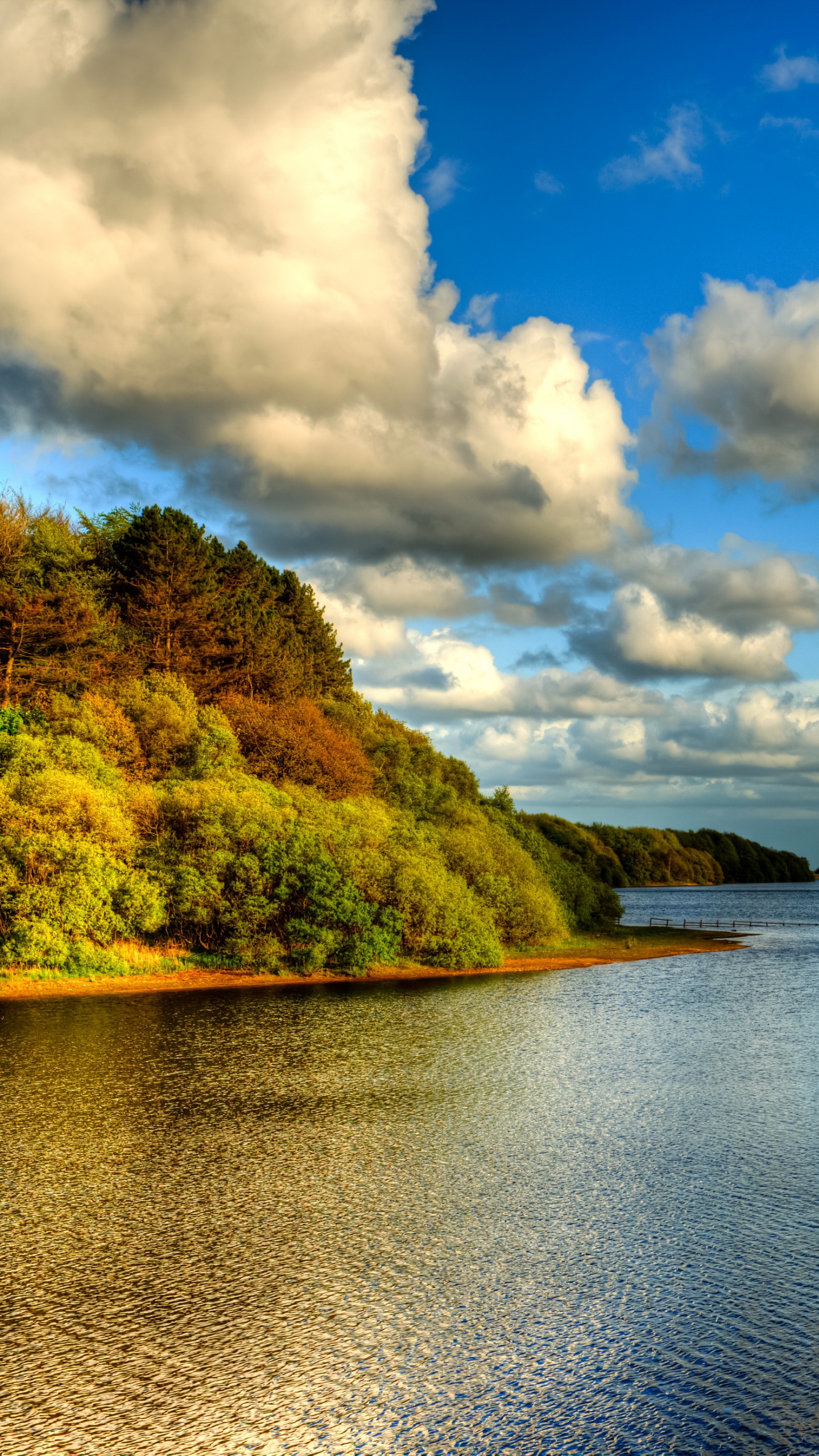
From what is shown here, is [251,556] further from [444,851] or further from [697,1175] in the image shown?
[697,1175]

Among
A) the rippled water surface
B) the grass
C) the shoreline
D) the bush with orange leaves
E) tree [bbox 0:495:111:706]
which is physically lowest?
the shoreline

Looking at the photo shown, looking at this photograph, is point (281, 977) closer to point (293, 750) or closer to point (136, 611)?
point (293, 750)

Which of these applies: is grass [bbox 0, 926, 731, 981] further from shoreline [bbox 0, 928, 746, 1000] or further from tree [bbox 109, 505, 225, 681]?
tree [bbox 109, 505, 225, 681]

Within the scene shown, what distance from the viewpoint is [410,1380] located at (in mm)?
7477

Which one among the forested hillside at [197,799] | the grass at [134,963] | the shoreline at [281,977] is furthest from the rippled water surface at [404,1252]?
the forested hillside at [197,799]

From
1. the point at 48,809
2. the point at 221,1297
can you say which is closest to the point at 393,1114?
the point at 221,1297

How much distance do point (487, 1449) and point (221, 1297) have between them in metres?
3.40

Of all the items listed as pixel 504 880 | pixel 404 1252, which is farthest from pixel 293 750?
pixel 404 1252

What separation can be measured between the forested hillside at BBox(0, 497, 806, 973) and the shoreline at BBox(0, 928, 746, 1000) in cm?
68

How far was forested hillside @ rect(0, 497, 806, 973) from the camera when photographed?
3553 cm

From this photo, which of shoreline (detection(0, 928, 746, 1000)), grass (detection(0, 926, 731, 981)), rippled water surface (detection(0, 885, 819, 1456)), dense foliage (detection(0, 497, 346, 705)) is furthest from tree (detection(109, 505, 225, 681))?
rippled water surface (detection(0, 885, 819, 1456))

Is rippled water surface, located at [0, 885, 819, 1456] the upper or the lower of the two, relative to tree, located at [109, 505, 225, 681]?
lower

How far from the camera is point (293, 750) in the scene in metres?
51.2

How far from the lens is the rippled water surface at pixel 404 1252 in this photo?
7051 mm
